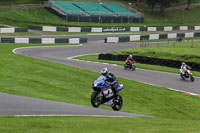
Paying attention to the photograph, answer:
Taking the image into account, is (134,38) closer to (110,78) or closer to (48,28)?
(48,28)

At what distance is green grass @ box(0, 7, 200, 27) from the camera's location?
59531mm

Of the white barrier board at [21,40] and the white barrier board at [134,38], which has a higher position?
the white barrier board at [134,38]

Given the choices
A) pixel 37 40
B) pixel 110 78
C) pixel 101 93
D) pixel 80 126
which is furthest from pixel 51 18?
pixel 80 126

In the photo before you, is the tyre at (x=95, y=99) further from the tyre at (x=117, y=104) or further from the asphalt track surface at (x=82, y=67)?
the tyre at (x=117, y=104)

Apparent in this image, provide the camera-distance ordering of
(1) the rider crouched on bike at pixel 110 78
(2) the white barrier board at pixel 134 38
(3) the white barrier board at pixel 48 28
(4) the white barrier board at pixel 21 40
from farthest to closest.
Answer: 1. (3) the white barrier board at pixel 48 28
2. (2) the white barrier board at pixel 134 38
3. (4) the white barrier board at pixel 21 40
4. (1) the rider crouched on bike at pixel 110 78

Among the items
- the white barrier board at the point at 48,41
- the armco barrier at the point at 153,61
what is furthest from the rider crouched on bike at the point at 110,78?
the white barrier board at the point at 48,41

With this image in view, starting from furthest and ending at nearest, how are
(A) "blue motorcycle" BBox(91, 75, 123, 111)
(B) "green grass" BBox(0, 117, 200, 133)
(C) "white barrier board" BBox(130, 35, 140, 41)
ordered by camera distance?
(C) "white barrier board" BBox(130, 35, 140, 41) < (A) "blue motorcycle" BBox(91, 75, 123, 111) < (B) "green grass" BBox(0, 117, 200, 133)

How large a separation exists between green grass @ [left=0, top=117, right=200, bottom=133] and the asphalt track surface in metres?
1.36

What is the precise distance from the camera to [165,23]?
263 feet

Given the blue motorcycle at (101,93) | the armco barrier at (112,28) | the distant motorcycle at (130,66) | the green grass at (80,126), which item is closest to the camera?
the green grass at (80,126)

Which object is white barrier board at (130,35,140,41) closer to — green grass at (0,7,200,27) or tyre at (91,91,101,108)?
green grass at (0,7,200,27)

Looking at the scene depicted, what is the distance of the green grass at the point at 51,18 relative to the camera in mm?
59531

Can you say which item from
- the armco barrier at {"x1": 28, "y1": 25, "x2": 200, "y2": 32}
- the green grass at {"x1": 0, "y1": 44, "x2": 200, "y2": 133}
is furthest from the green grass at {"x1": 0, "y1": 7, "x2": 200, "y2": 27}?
the green grass at {"x1": 0, "y1": 44, "x2": 200, "y2": 133}

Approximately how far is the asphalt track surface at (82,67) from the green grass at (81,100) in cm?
127
